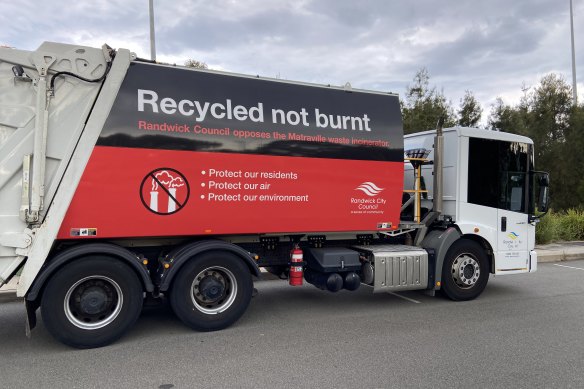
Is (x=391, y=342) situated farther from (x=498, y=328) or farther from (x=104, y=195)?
(x=104, y=195)

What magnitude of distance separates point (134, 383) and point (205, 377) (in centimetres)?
60

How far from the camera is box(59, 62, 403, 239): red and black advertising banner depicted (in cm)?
490

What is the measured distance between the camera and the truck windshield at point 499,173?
702 cm

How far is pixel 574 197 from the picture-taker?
21797 mm

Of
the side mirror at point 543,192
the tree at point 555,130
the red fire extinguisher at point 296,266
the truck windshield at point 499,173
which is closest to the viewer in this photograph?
the red fire extinguisher at point 296,266

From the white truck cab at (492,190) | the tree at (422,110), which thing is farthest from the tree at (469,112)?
the white truck cab at (492,190)

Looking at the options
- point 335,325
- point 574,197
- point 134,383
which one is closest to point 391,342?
point 335,325

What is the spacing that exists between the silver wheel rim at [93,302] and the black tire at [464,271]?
463 cm

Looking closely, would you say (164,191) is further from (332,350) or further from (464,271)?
(464,271)

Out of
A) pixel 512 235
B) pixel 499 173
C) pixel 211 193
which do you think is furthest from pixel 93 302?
pixel 512 235

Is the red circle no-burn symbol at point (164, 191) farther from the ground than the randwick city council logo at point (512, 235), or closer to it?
farther from the ground

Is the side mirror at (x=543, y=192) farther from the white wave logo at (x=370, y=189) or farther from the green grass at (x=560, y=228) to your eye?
the green grass at (x=560, y=228)

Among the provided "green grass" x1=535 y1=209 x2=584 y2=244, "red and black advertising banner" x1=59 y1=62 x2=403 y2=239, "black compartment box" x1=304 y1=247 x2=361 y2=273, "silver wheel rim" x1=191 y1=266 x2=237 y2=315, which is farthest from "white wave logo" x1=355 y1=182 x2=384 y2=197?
"green grass" x1=535 y1=209 x2=584 y2=244

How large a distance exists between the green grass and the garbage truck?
306 inches
